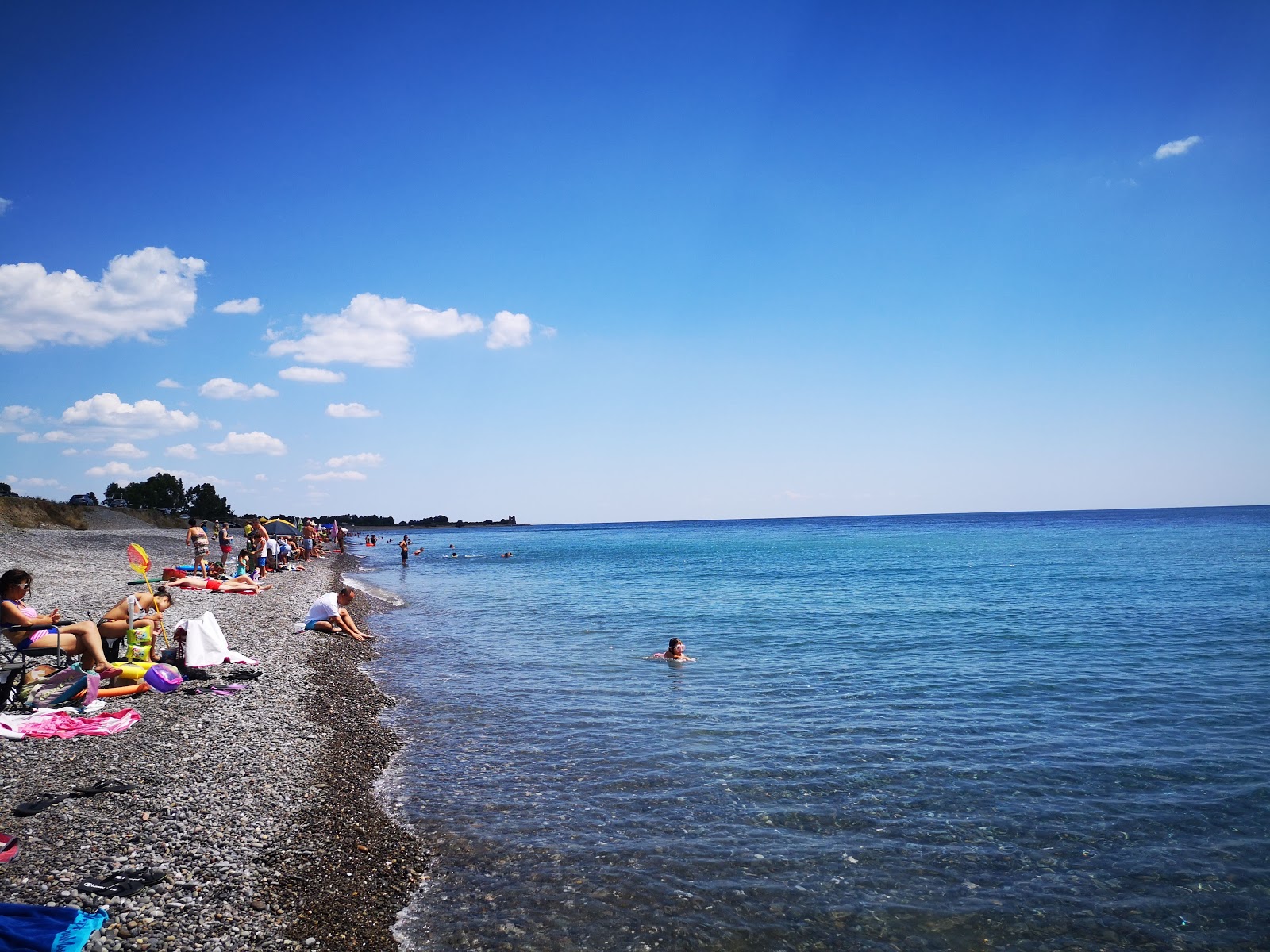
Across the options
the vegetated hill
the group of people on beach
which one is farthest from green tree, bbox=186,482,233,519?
the group of people on beach

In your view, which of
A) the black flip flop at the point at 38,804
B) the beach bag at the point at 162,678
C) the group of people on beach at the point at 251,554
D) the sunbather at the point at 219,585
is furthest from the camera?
the group of people on beach at the point at 251,554

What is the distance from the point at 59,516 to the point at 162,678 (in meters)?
Result: 76.3

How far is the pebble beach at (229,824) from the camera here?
614cm

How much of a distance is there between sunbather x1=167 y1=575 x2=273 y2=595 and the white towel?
35.6ft

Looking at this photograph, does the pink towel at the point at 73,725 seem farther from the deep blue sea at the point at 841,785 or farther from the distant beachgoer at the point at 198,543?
the distant beachgoer at the point at 198,543

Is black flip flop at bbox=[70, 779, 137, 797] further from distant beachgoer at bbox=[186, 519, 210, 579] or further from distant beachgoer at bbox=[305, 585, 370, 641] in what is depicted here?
distant beachgoer at bbox=[186, 519, 210, 579]

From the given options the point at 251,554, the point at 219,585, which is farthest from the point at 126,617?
the point at 251,554

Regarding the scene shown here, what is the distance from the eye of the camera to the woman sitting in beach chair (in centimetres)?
1088

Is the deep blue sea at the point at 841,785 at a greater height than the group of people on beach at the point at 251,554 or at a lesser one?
lesser

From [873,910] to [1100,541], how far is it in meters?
93.7

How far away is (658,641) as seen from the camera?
2338 cm

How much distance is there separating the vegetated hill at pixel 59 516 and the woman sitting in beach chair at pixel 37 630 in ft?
205

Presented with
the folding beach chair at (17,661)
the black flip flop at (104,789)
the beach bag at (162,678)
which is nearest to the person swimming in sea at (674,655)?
the beach bag at (162,678)

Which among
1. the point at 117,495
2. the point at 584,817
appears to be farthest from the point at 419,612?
the point at 117,495
